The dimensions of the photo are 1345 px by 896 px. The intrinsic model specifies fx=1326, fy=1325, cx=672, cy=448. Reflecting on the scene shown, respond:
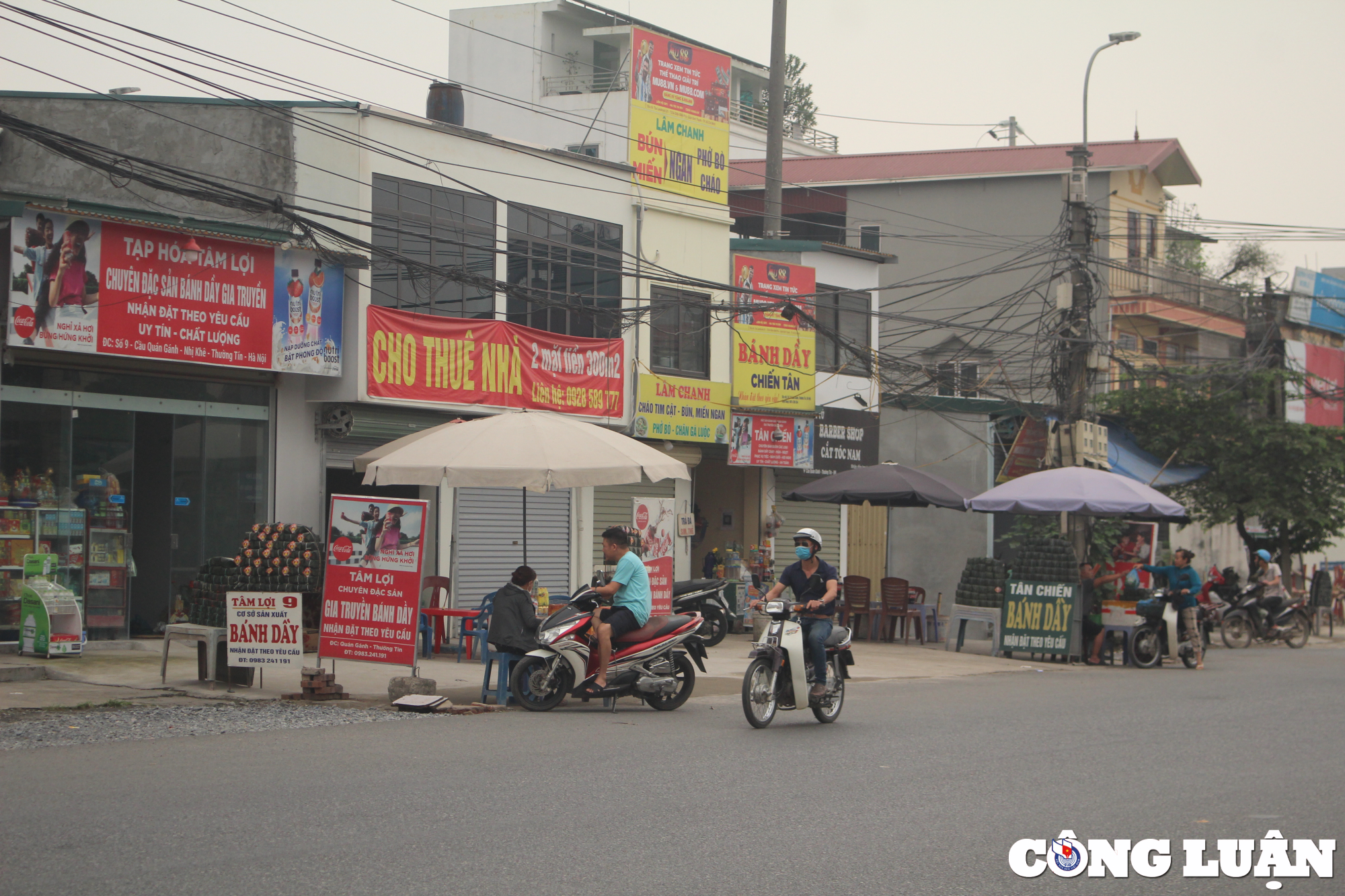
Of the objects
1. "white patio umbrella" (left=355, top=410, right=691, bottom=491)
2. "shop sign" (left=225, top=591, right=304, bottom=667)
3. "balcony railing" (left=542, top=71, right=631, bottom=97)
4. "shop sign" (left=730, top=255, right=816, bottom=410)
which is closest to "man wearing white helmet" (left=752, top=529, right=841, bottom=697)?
"white patio umbrella" (left=355, top=410, right=691, bottom=491)

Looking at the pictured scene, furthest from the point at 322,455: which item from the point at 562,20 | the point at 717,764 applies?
the point at 562,20

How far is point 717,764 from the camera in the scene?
30.3ft

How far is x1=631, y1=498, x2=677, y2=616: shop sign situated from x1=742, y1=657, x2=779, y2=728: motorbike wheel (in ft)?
21.2

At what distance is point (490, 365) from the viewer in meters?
20.0

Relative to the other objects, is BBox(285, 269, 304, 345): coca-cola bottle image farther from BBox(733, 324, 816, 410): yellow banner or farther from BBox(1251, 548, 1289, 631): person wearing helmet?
BBox(1251, 548, 1289, 631): person wearing helmet

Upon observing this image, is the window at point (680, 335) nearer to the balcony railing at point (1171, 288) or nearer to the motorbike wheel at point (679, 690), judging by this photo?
the motorbike wheel at point (679, 690)

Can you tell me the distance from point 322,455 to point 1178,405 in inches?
782

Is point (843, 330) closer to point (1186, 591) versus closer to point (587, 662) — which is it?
point (1186, 591)

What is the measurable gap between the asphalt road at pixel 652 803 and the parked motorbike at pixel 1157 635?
22.2ft

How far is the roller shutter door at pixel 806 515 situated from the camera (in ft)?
87.0

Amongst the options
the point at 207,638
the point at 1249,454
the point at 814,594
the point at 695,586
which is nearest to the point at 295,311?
the point at 207,638

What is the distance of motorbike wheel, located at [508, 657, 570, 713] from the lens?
12.3 m

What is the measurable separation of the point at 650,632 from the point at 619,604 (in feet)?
1.29

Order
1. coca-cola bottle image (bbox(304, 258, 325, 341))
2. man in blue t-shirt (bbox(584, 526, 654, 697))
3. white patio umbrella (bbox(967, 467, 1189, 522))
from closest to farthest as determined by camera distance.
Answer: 1. man in blue t-shirt (bbox(584, 526, 654, 697))
2. coca-cola bottle image (bbox(304, 258, 325, 341))
3. white patio umbrella (bbox(967, 467, 1189, 522))
